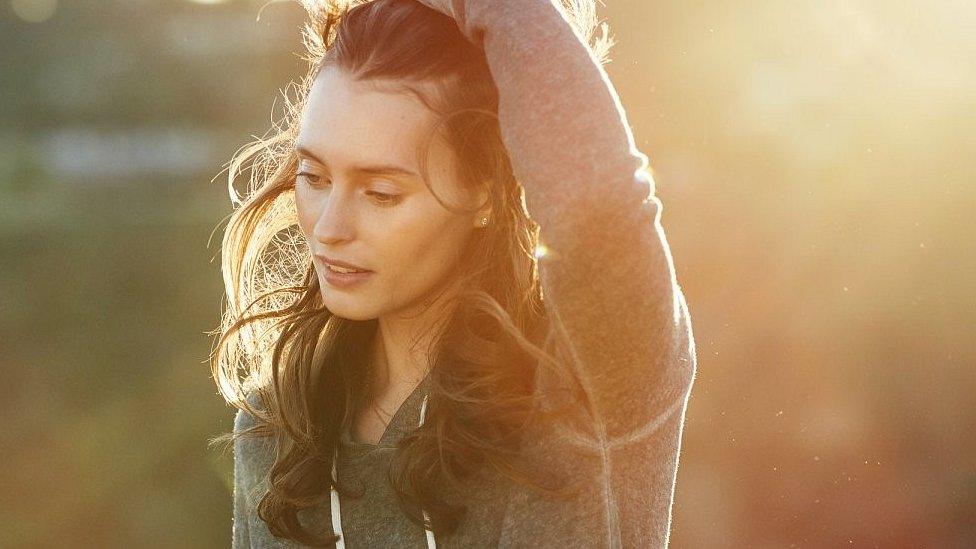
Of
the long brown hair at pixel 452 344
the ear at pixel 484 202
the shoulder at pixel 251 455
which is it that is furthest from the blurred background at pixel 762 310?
the ear at pixel 484 202

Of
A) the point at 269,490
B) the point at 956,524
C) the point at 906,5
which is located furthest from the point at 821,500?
the point at 269,490

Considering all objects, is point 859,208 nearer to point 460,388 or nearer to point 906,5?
point 906,5

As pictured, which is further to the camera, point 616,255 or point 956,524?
point 956,524

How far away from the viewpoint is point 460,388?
1.54 metres

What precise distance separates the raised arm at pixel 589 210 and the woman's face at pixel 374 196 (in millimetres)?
162

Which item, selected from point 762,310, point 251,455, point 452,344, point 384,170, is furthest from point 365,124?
point 762,310

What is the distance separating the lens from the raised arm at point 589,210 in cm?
126

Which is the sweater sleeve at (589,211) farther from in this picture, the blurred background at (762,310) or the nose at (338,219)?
the blurred background at (762,310)

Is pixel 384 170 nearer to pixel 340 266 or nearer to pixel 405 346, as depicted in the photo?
pixel 340 266

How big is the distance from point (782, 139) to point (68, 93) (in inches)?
322

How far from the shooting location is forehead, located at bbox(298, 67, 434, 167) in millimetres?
1445

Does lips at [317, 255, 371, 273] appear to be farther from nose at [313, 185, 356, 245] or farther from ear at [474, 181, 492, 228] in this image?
ear at [474, 181, 492, 228]

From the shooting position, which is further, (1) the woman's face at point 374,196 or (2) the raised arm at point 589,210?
(1) the woman's face at point 374,196

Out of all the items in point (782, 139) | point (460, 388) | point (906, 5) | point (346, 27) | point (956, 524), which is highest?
point (346, 27)
